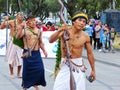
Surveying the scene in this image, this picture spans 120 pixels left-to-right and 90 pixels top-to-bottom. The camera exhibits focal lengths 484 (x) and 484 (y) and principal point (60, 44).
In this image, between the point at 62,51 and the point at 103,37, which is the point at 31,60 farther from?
the point at 103,37

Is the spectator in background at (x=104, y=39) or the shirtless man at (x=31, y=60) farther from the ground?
the spectator in background at (x=104, y=39)

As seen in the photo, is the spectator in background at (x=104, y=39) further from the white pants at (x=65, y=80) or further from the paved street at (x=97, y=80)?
the white pants at (x=65, y=80)

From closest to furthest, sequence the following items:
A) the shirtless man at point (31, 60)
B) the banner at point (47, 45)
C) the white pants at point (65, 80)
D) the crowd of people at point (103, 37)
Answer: the white pants at point (65, 80)
the shirtless man at point (31, 60)
the banner at point (47, 45)
the crowd of people at point (103, 37)

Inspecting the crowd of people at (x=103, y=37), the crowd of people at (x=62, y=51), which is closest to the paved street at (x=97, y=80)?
the crowd of people at (x=62, y=51)

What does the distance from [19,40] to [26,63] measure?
19.2 inches

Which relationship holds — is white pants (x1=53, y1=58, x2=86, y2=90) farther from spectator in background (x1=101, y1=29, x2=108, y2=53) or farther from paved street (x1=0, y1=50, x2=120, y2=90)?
spectator in background (x1=101, y1=29, x2=108, y2=53)

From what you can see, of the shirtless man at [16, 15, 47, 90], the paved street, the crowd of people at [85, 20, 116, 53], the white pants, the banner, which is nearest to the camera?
the white pants

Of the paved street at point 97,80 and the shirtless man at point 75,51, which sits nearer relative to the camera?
the shirtless man at point 75,51

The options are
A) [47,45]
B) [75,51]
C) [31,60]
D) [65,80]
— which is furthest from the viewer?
[47,45]

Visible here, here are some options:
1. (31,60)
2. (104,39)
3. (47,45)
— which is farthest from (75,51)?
(104,39)

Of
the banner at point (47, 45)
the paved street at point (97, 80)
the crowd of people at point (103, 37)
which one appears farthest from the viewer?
the crowd of people at point (103, 37)

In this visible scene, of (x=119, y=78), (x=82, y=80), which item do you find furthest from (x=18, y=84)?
(x=82, y=80)

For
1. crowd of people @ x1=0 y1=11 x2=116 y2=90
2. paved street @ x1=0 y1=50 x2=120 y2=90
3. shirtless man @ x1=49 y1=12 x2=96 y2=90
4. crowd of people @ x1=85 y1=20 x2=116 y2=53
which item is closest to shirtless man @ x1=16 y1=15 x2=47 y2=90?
crowd of people @ x1=0 y1=11 x2=116 y2=90

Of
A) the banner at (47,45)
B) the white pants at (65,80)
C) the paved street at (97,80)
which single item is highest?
the banner at (47,45)
